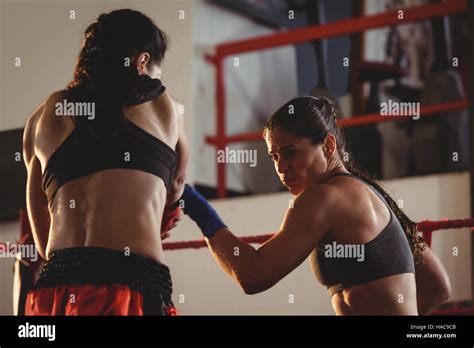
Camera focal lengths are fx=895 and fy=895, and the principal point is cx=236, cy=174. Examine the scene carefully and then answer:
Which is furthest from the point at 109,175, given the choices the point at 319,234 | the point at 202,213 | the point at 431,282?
the point at 431,282

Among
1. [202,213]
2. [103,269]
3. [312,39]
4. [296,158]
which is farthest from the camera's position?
[312,39]

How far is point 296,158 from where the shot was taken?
2.01m

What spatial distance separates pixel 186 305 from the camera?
4574mm

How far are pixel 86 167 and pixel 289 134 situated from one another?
1.51ft

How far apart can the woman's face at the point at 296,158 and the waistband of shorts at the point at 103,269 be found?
399mm

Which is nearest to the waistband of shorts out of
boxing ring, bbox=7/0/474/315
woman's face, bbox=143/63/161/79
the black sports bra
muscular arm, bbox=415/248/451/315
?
the black sports bra

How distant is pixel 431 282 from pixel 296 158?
18.1 inches

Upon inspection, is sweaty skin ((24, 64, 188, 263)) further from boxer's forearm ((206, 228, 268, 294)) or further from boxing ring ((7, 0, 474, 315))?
boxing ring ((7, 0, 474, 315))

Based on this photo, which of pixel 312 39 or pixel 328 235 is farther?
pixel 312 39

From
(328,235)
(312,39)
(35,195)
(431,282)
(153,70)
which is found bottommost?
(431,282)

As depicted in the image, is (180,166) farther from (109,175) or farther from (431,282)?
(431,282)

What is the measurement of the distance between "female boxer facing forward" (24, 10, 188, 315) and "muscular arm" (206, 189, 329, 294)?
0.20 m

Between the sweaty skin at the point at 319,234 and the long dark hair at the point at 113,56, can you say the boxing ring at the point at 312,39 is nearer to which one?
the sweaty skin at the point at 319,234

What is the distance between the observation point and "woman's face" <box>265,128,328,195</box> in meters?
2.00
